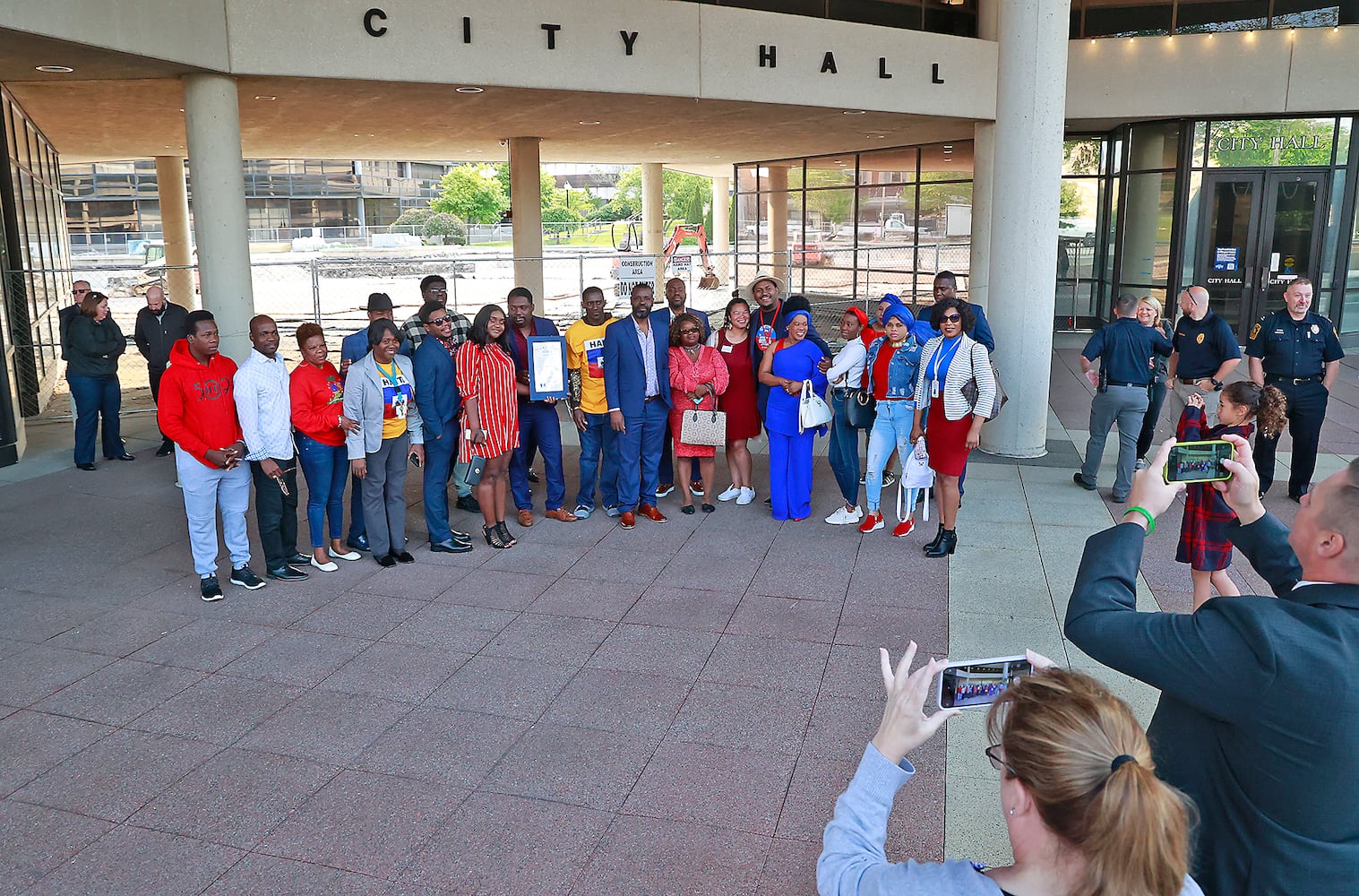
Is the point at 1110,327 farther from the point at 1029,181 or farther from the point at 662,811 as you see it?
the point at 662,811

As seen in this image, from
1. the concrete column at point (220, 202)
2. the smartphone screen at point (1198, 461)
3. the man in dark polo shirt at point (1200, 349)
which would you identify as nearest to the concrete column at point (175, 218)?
the concrete column at point (220, 202)

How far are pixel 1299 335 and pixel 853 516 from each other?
4361mm

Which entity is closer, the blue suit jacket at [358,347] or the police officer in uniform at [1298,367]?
the blue suit jacket at [358,347]

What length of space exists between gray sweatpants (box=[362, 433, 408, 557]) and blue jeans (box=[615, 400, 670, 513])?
195 centimetres

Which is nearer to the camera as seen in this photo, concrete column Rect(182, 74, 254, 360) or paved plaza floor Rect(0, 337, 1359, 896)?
paved plaza floor Rect(0, 337, 1359, 896)

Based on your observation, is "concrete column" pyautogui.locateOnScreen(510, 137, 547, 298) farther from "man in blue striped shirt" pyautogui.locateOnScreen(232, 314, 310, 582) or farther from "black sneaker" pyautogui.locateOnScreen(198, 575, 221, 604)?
"black sneaker" pyautogui.locateOnScreen(198, 575, 221, 604)

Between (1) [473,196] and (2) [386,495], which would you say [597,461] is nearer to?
(2) [386,495]

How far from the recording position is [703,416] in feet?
30.4

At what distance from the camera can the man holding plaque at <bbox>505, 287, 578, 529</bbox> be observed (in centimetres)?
898

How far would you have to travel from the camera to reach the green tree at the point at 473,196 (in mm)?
71750

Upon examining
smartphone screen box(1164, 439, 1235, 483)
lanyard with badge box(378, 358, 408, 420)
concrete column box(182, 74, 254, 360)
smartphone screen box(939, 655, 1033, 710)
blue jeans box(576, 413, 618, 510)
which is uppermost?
concrete column box(182, 74, 254, 360)

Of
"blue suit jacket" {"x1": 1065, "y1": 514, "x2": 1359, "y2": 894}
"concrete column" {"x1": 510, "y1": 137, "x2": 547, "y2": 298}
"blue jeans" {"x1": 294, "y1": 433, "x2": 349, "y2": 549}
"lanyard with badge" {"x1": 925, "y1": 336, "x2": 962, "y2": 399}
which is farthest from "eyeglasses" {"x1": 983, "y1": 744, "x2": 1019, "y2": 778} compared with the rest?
"concrete column" {"x1": 510, "y1": 137, "x2": 547, "y2": 298}

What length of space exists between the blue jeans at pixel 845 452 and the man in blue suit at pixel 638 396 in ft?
4.92

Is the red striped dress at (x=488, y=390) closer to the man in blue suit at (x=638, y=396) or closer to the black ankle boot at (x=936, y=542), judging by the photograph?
A: the man in blue suit at (x=638, y=396)
